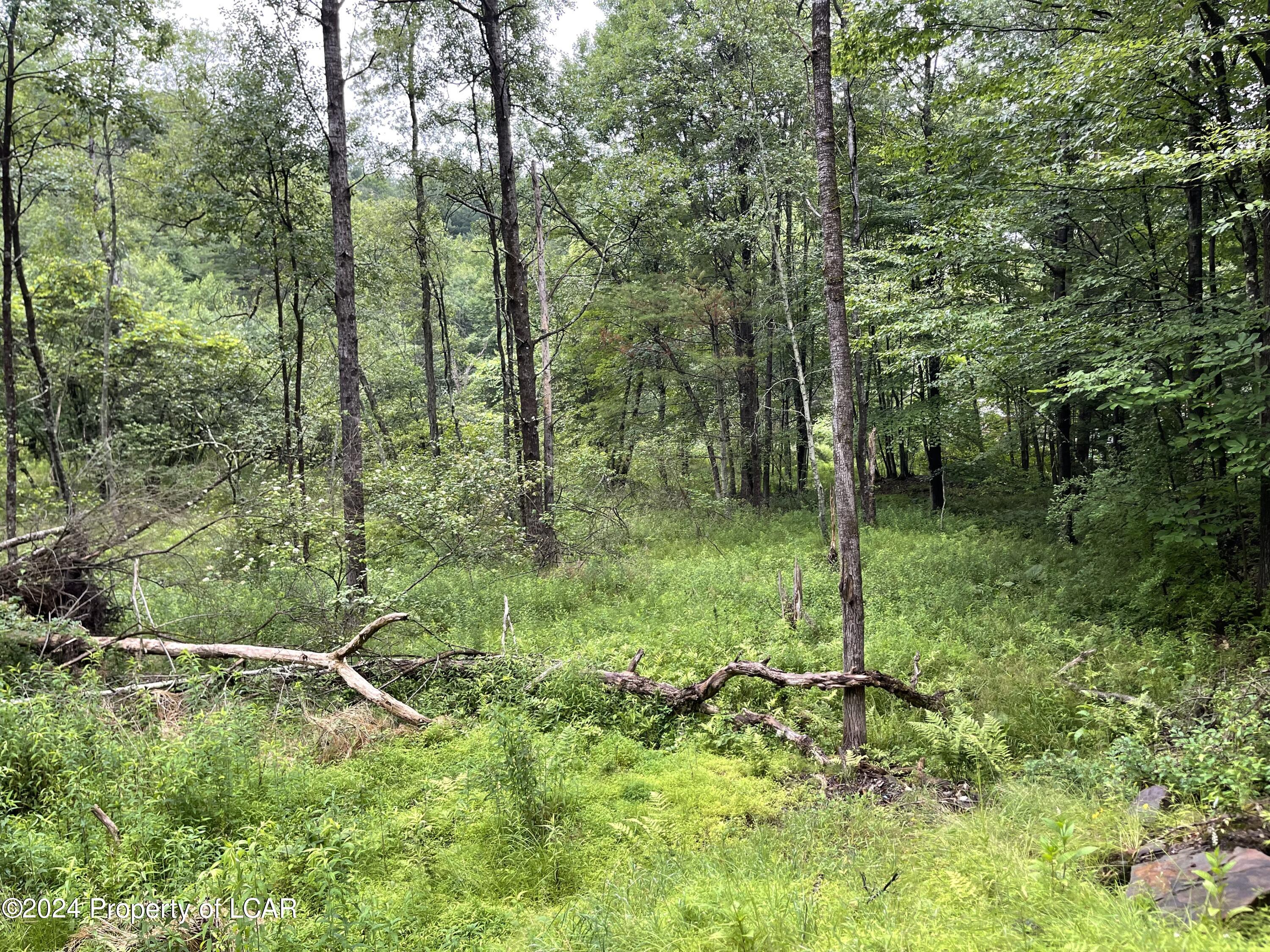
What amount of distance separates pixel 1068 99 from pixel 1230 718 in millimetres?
7781

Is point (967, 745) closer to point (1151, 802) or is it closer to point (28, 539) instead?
point (1151, 802)

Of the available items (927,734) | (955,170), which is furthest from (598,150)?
(927,734)

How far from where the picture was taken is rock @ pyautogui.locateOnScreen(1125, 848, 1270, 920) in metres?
2.84

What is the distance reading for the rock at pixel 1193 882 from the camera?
2.84m

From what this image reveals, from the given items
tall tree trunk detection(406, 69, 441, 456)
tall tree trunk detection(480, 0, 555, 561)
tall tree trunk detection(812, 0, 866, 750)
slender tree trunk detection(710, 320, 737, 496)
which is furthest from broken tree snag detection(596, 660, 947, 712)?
slender tree trunk detection(710, 320, 737, 496)

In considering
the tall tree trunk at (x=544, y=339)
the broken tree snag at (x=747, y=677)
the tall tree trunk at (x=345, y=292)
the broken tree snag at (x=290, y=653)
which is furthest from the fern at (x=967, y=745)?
the tall tree trunk at (x=544, y=339)

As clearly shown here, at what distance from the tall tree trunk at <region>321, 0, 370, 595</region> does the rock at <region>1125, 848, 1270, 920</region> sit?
9.23 metres

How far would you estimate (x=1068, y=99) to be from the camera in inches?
324

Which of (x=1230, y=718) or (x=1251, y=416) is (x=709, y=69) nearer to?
(x=1251, y=416)

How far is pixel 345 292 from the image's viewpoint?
388 inches

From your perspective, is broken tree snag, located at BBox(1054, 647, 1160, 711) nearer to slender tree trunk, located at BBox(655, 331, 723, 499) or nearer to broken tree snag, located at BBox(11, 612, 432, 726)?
broken tree snag, located at BBox(11, 612, 432, 726)

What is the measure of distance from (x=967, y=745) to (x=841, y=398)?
3.38 metres

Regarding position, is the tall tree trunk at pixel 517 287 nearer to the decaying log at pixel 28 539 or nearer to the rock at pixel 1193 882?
the decaying log at pixel 28 539

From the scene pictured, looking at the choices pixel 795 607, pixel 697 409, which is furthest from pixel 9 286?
pixel 697 409
